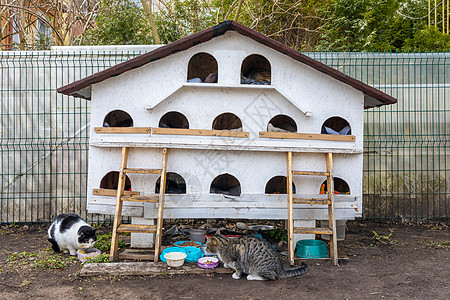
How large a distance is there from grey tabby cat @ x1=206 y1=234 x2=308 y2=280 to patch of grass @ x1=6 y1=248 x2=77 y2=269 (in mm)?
2102

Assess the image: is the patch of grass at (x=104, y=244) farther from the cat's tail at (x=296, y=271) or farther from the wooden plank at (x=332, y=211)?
the wooden plank at (x=332, y=211)

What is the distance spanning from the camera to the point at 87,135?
7.46 m

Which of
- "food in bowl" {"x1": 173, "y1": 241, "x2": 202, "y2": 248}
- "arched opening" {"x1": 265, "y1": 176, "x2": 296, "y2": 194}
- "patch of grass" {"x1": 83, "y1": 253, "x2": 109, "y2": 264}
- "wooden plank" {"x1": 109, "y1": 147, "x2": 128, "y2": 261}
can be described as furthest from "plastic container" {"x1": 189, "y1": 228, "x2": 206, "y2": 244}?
"arched opening" {"x1": 265, "y1": 176, "x2": 296, "y2": 194}

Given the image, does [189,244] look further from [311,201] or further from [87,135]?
[87,135]

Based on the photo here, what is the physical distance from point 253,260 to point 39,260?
2916 mm

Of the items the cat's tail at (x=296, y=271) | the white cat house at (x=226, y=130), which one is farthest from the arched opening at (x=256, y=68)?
the cat's tail at (x=296, y=271)

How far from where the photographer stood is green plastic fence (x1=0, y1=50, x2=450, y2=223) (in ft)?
24.3

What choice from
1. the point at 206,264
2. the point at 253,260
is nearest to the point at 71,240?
the point at 206,264

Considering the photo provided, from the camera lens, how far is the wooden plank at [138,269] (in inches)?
179

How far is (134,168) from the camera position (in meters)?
5.38

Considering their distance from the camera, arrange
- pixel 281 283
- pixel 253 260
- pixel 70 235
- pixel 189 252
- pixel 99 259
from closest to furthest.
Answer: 1. pixel 281 283
2. pixel 253 260
3. pixel 99 259
4. pixel 189 252
5. pixel 70 235

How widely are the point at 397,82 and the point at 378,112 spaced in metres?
0.73

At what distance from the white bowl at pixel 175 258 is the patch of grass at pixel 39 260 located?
1.39 m

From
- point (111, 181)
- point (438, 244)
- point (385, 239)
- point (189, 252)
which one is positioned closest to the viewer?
point (189, 252)
